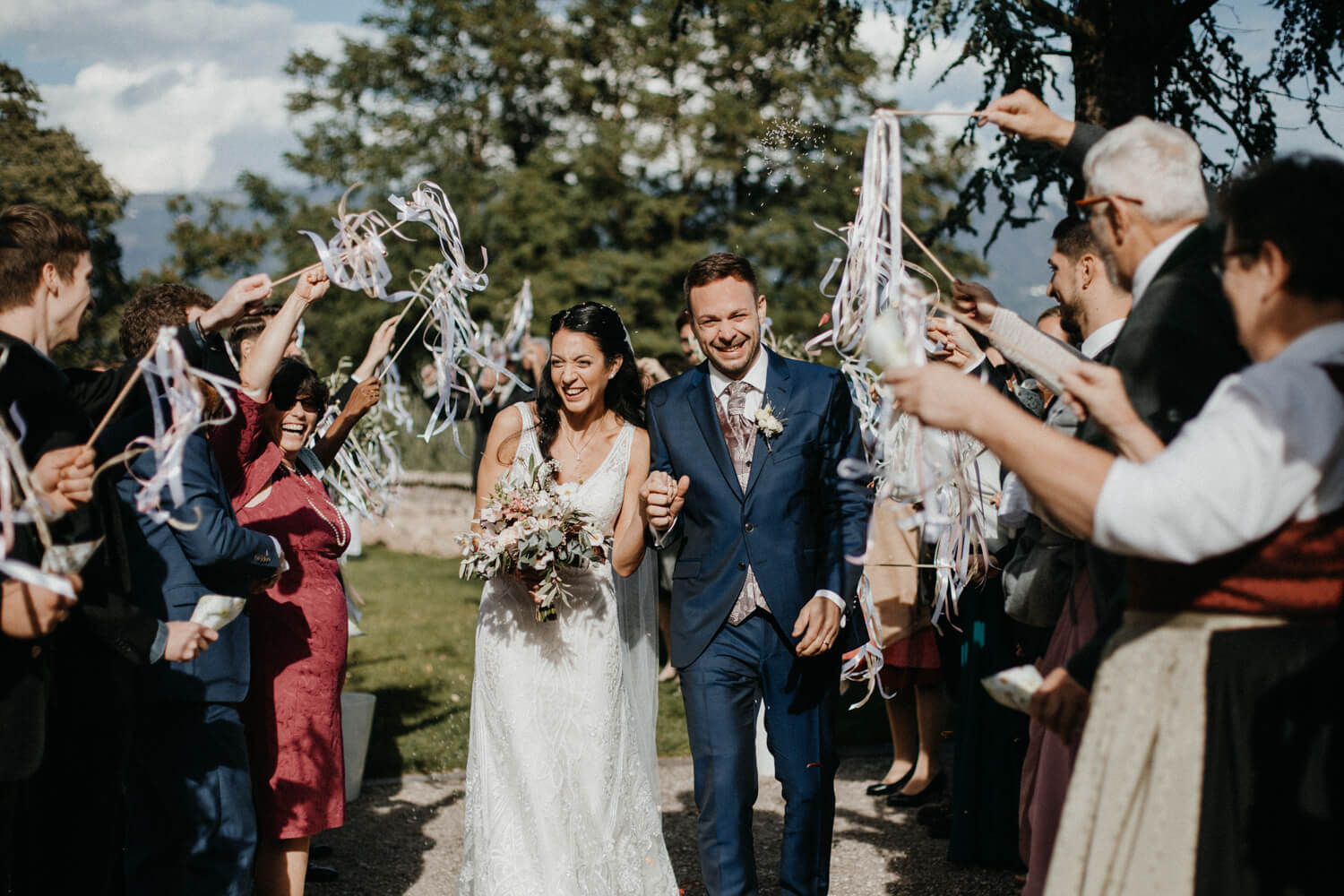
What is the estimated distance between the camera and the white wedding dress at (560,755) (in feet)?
15.4

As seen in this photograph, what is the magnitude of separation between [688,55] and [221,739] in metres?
23.9

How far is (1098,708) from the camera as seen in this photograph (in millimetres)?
2443

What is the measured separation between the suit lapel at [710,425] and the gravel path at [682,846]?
2113 millimetres

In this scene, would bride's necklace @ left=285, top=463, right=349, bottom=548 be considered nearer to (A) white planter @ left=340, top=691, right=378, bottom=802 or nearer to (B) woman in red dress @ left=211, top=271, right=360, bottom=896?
(B) woman in red dress @ left=211, top=271, right=360, bottom=896

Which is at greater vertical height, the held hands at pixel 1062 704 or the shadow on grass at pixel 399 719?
the held hands at pixel 1062 704

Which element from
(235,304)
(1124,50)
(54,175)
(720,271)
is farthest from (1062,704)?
(54,175)

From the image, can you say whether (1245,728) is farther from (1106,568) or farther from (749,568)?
(749,568)

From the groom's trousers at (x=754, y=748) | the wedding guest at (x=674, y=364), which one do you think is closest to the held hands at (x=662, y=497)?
the groom's trousers at (x=754, y=748)

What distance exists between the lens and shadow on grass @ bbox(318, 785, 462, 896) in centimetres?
538

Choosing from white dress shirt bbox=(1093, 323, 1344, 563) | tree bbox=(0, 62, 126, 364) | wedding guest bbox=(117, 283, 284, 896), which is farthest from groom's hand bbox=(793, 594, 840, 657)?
tree bbox=(0, 62, 126, 364)

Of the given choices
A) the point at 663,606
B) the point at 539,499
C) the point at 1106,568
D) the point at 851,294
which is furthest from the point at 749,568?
the point at 663,606

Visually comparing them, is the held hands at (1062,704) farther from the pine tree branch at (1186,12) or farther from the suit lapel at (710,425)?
the pine tree branch at (1186,12)

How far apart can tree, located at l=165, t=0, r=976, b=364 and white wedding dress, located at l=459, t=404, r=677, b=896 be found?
13365mm

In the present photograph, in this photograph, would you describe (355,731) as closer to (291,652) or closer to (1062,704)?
(291,652)
